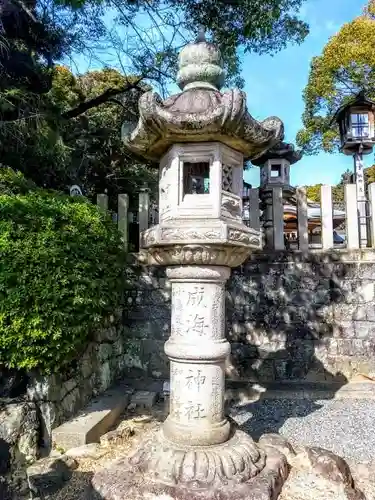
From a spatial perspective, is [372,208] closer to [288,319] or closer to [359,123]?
[288,319]

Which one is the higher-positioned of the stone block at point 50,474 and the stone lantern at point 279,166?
the stone lantern at point 279,166

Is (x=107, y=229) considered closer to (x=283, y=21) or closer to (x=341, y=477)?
(x=341, y=477)

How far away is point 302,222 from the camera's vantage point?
5629 mm

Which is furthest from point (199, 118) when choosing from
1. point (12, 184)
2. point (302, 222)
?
point (302, 222)

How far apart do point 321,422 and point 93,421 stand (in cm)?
247

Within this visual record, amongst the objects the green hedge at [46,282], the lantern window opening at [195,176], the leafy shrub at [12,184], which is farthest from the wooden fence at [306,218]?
the lantern window opening at [195,176]

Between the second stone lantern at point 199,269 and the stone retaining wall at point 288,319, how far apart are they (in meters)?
2.48

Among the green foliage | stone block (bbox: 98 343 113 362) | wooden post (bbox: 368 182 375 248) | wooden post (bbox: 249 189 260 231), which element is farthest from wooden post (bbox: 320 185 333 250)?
the green foliage

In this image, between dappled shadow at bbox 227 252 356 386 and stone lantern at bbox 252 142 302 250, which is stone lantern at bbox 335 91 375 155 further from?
dappled shadow at bbox 227 252 356 386

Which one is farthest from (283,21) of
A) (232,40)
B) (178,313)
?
(178,313)

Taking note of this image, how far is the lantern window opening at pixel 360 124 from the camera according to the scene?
7.62m

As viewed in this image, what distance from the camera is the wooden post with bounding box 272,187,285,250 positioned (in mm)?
5598

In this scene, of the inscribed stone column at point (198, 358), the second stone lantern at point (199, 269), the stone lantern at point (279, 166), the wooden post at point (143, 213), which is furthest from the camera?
the stone lantern at point (279, 166)

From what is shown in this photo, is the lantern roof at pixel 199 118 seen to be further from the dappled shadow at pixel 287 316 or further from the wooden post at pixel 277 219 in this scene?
the dappled shadow at pixel 287 316
